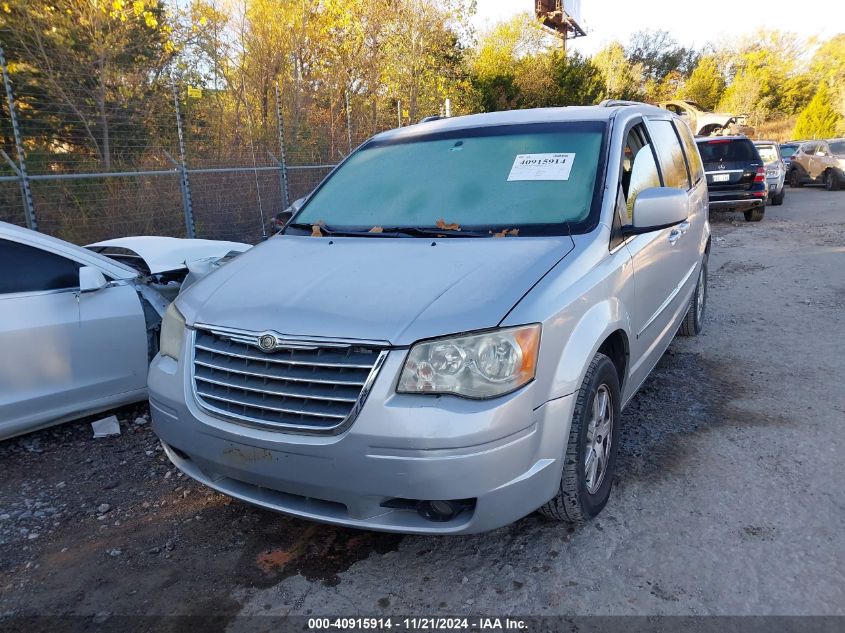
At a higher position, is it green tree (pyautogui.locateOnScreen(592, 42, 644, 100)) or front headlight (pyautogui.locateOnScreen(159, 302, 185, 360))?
green tree (pyautogui.locateOnScreen(592, 42, 644, 100))

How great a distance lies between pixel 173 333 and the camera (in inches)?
113

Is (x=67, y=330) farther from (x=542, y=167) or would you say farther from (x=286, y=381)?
(x=542, y=167)

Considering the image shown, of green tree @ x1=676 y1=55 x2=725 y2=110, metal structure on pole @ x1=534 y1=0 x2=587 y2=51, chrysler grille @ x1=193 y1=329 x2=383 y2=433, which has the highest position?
metal structure on pole @ x1=534 y1=0 x2=587 y2=51

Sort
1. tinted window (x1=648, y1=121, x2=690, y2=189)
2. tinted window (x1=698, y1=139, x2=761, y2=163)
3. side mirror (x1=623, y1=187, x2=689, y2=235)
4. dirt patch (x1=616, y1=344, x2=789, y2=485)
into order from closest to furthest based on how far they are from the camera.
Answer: side mirror (x1=623, y1=187, x2=689, y2=235), dirt patch (x1=616, y1=344, x2=789, y2=485), tinted window (x1=648, y1=121, x2=690, y2=189), tinted window (x1=698, y1=139, x2=761, y2=163)

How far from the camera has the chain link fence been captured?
7465 millimetres

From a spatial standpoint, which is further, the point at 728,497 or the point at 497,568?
the point at 728,497

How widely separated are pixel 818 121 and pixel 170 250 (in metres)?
46.7

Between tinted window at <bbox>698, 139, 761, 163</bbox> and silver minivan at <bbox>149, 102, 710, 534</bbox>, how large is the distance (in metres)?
11.6

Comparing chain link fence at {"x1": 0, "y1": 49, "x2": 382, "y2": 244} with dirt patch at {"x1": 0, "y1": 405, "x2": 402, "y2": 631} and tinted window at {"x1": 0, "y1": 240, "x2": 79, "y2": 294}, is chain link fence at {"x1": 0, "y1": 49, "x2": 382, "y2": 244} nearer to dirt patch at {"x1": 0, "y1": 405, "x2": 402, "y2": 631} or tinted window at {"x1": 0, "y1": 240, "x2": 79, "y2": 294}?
tinted window at {"x1": 0, "y1": 240, "x2": 79, "y2": 294}

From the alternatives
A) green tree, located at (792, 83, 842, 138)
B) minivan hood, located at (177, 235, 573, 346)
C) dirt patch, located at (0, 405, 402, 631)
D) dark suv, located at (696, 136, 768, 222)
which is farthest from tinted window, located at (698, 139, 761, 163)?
green tree, located at (792, 83, 842, 138)

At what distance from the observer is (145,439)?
399 centimetres

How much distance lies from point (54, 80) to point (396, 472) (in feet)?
29.9

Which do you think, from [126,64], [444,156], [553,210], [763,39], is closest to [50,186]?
[126,64]

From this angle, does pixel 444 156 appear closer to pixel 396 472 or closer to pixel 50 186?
pixel 396 472
